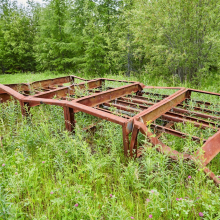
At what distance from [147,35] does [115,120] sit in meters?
7.19

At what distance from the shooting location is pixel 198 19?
23.7 feet

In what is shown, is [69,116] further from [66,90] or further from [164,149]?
[164,149]

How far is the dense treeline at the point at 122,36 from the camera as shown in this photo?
742cm

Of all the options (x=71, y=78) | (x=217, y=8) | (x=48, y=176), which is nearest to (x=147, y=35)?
(x=217, y=8)

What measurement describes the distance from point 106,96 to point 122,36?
32.8ft

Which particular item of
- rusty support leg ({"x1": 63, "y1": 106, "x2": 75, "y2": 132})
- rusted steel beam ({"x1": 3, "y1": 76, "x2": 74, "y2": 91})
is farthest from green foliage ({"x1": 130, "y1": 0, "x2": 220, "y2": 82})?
rusty support leg ({"x1": 63, "y1": 106, "x2": 75, "y2": 132})

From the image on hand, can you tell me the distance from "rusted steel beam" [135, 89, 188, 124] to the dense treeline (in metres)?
4.08

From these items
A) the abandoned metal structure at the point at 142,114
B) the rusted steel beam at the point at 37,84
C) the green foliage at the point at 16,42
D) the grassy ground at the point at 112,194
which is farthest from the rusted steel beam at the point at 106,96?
the green foliage at the point at 16,42

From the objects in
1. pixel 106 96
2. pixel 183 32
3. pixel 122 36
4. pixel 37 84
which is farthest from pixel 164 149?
pixel 122 36

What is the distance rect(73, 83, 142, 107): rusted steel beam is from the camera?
3.48 m

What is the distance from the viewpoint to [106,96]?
3854 mm

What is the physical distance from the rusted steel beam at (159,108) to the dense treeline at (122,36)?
408 cm

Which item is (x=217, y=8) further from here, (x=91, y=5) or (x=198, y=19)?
(x=91, y=5)

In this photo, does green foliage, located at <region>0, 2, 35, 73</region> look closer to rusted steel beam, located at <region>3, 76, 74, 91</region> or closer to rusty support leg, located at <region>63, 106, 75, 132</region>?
rusted steel beam, located at <region>3, 76, 74, 91</region>
